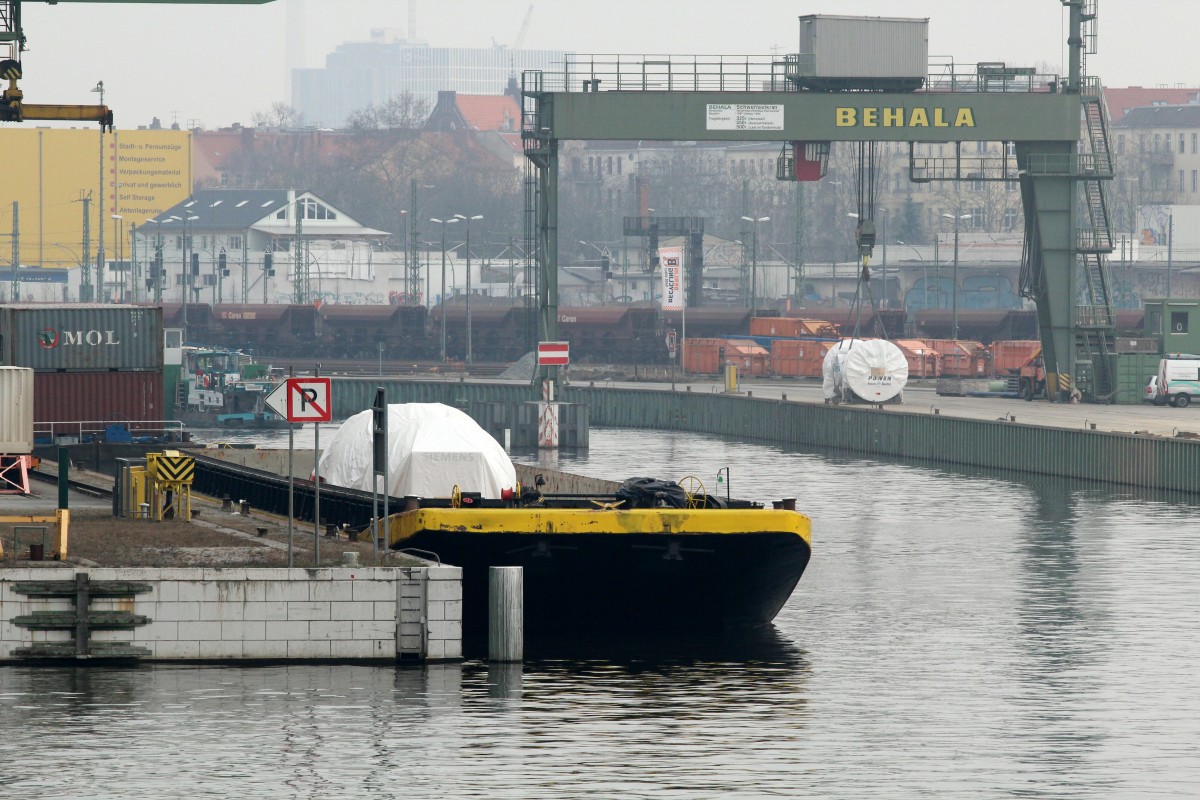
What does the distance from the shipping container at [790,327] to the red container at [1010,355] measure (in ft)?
34.8

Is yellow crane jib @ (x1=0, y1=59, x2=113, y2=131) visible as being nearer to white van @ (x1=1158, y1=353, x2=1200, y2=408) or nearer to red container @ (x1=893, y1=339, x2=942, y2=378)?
white van @ (x1=1158, y1=353, x2=1200, y2=408)

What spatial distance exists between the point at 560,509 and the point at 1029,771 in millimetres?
9870

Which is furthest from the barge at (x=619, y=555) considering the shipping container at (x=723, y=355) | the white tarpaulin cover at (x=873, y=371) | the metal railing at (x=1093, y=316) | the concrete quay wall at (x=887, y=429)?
the shipping container at (x=723, y=355)

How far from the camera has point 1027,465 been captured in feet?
217

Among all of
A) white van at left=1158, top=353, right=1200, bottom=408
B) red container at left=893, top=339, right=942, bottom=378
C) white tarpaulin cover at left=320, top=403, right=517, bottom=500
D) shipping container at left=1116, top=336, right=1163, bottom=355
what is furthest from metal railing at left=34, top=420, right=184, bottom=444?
red container at left=893, top=339, right=942, bottom=378

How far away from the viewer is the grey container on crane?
72.6m

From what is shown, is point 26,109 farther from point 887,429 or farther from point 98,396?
point 887,429

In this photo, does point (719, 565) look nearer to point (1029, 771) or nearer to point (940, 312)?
point (1029, 771)

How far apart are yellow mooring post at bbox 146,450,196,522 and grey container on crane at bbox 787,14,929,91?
141ft

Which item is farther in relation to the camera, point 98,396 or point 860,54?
point 860,54

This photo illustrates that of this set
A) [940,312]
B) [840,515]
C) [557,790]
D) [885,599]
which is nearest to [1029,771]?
[557,790]

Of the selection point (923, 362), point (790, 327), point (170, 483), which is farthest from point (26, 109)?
point (790, 327)

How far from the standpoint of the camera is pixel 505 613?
29438 mm

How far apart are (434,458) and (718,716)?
10691 mm
